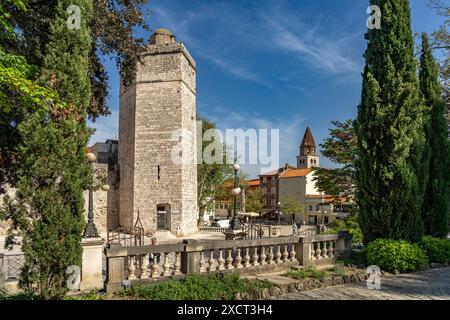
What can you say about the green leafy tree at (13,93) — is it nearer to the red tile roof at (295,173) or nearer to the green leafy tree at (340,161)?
the green leafy tree at (340,161)

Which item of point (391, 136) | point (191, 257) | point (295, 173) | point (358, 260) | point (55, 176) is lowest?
point (358, 260)

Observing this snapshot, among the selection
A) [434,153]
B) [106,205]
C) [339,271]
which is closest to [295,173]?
[106,205]

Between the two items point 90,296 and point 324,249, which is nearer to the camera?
point 90,296

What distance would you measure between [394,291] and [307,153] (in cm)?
7537

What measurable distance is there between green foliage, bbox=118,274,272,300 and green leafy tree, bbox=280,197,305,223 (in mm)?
45224

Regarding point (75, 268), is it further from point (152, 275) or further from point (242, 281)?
point (242, 281)

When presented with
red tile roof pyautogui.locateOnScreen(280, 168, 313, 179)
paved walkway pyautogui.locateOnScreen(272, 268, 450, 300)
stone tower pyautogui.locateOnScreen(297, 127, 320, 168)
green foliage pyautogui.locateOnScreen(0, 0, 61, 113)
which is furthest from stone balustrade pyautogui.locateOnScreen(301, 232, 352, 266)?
stone tower pyautogui.locateOnScreen(297, 127, 320, 168)

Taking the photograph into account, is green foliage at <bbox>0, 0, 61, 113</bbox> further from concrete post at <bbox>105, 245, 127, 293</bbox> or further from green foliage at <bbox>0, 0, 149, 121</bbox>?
concrete post at <bbox>105, 245, 127, 293</bbox>

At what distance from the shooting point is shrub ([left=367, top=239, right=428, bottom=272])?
356 inches

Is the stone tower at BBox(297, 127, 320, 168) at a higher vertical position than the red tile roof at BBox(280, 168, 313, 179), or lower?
higher

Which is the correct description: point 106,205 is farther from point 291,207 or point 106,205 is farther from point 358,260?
point 291,207

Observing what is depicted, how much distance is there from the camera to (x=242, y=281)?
23.8 ft

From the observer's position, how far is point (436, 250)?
10.3 meters
